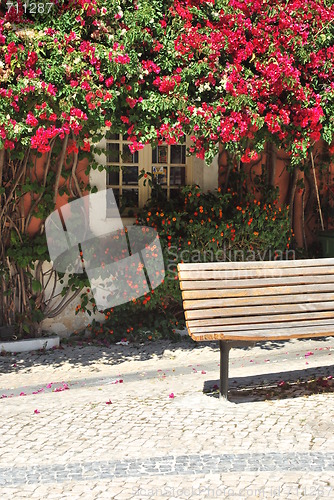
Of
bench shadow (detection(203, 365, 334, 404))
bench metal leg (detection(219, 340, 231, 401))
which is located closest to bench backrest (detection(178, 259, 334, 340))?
bench metal leg (detection(219, 340, 231, 401))

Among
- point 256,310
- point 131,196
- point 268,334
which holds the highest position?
point 131,196

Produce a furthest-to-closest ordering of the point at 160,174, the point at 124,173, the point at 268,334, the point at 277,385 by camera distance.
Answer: the point at 160,174 < the point at 124,173 < the point at 277,385 < the point at 268,334

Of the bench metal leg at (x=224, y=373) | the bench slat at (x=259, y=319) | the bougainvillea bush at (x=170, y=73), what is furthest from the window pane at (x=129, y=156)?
the bench metal leg at (x=224, y=373)

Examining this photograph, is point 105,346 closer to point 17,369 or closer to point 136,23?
point 17,369

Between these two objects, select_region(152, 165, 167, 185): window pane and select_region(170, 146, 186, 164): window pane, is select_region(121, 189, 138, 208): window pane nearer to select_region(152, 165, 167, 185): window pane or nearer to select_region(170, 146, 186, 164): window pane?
select_region(152, 165, 167, 185): window pane

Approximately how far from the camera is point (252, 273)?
206 inches

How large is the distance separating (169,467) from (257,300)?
186 centimetres

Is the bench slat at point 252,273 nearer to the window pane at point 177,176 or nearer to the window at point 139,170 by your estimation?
the window at point 139,170

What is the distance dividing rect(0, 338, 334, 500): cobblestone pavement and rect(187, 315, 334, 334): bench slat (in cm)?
50

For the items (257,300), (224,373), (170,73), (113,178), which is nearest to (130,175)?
(113,178)

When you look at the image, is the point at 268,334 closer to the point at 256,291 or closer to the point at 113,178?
the point at 256,291

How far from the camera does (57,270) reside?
7387 millimetres

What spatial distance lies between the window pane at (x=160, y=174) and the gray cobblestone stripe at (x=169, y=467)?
4.83 m

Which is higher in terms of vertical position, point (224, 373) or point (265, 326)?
point (265, 326)
